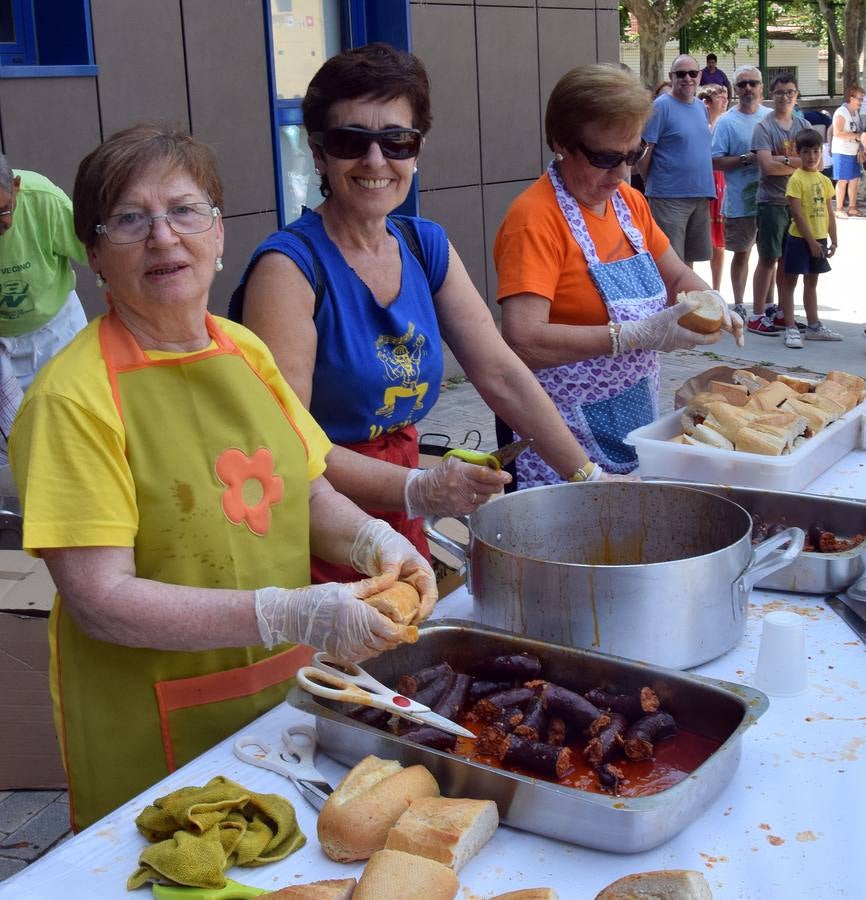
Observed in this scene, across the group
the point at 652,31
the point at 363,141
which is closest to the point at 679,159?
the point at 363,141

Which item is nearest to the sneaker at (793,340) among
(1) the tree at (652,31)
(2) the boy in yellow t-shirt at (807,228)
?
(2) the boy in yellow t-shirt at (807,228)

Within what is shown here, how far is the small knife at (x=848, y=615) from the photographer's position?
2189 mm

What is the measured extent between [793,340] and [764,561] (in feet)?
25.0

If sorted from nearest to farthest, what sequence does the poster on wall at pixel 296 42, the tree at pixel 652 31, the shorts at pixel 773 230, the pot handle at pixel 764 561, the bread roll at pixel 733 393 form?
the pot handle at pixel 764 561, the bread roll at pixel 733 393, the poster on wall at pixel 296 42, the shorts at pixel 773 230, the tree at pixel 652 31

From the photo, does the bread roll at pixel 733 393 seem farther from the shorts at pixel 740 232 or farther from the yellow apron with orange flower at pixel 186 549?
the shorts at pixel 740 232

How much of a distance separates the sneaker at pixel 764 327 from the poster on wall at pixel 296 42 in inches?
180

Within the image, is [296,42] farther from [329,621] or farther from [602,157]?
[329,621]

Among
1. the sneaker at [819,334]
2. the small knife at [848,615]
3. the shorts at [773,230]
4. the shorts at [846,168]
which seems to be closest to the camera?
the small knife at [848,615]

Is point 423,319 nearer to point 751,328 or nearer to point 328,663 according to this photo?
point 328,663

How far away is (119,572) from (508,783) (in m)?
0.68

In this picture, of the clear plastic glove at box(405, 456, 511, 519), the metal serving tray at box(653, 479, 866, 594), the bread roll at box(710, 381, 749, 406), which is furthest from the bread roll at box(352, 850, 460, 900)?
the bread roll at box(710, 381, 749, 406)

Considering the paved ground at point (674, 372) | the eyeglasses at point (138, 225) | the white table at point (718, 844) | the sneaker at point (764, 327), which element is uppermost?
the eyeglasses at point (138, 225)

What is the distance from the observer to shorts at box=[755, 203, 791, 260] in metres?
9.87

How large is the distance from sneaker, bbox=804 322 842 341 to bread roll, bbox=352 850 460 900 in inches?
351
